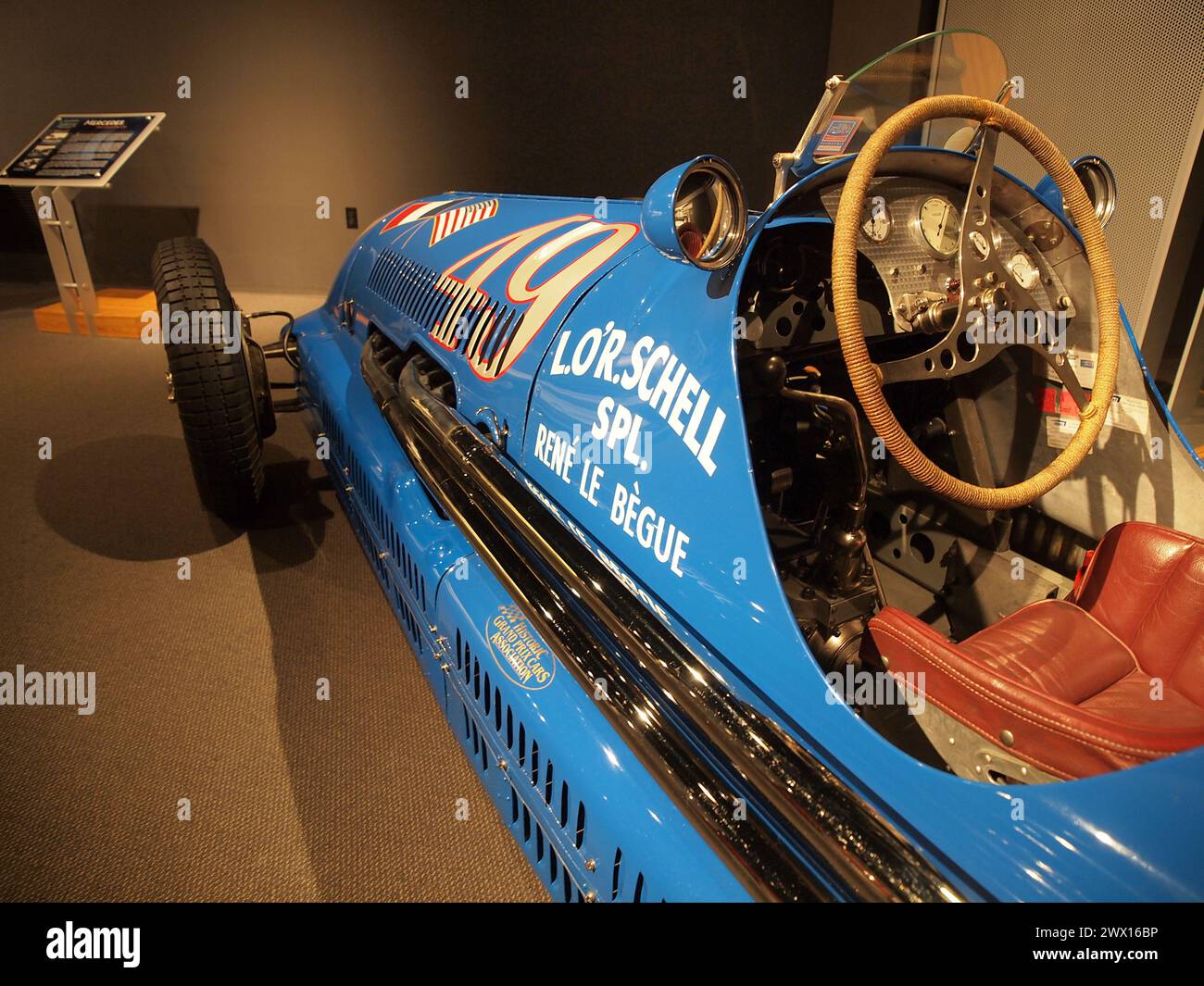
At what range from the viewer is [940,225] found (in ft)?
4.34

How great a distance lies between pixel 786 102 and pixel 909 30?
4.23 feet

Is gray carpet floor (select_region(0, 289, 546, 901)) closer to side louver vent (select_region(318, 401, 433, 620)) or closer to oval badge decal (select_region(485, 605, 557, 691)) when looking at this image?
side louver vent (select_region(318, 401, 433, 620))

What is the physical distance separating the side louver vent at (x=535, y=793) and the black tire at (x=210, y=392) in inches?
52.6

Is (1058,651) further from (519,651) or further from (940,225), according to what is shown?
(519,651)

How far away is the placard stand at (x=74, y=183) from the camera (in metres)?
4.81

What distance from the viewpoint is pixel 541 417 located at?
1646mm

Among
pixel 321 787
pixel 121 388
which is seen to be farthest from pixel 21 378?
pixel 321 787

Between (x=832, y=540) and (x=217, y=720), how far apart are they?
162 centimetres

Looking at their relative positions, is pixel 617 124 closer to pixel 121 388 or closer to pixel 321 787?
pixel 121 388

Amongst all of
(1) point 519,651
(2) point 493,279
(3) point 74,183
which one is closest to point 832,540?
(1) point 519,651

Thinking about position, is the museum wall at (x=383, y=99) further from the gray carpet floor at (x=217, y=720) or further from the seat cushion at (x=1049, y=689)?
the seat cushion at (x=1049, y=689)

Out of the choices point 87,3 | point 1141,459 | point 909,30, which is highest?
point 87,3

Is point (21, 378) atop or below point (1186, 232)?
below
